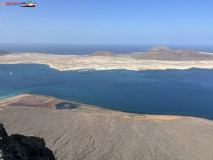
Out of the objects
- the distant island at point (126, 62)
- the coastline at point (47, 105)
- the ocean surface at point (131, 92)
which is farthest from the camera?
the distant island at point (126, 62)

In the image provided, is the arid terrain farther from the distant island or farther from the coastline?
the distant island

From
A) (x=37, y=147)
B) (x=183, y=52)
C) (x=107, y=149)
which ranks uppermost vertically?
(x=183, y=52)

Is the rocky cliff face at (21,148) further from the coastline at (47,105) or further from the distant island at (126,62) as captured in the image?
the distant island at (126,62)

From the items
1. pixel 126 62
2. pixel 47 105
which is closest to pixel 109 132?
pixel 47 105

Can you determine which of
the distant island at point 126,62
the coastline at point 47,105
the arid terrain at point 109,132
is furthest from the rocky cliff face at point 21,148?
the distant island at point 126,62

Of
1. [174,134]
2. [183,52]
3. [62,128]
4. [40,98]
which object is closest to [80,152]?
[62,128]

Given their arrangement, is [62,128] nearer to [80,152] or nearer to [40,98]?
A: [80,152]
